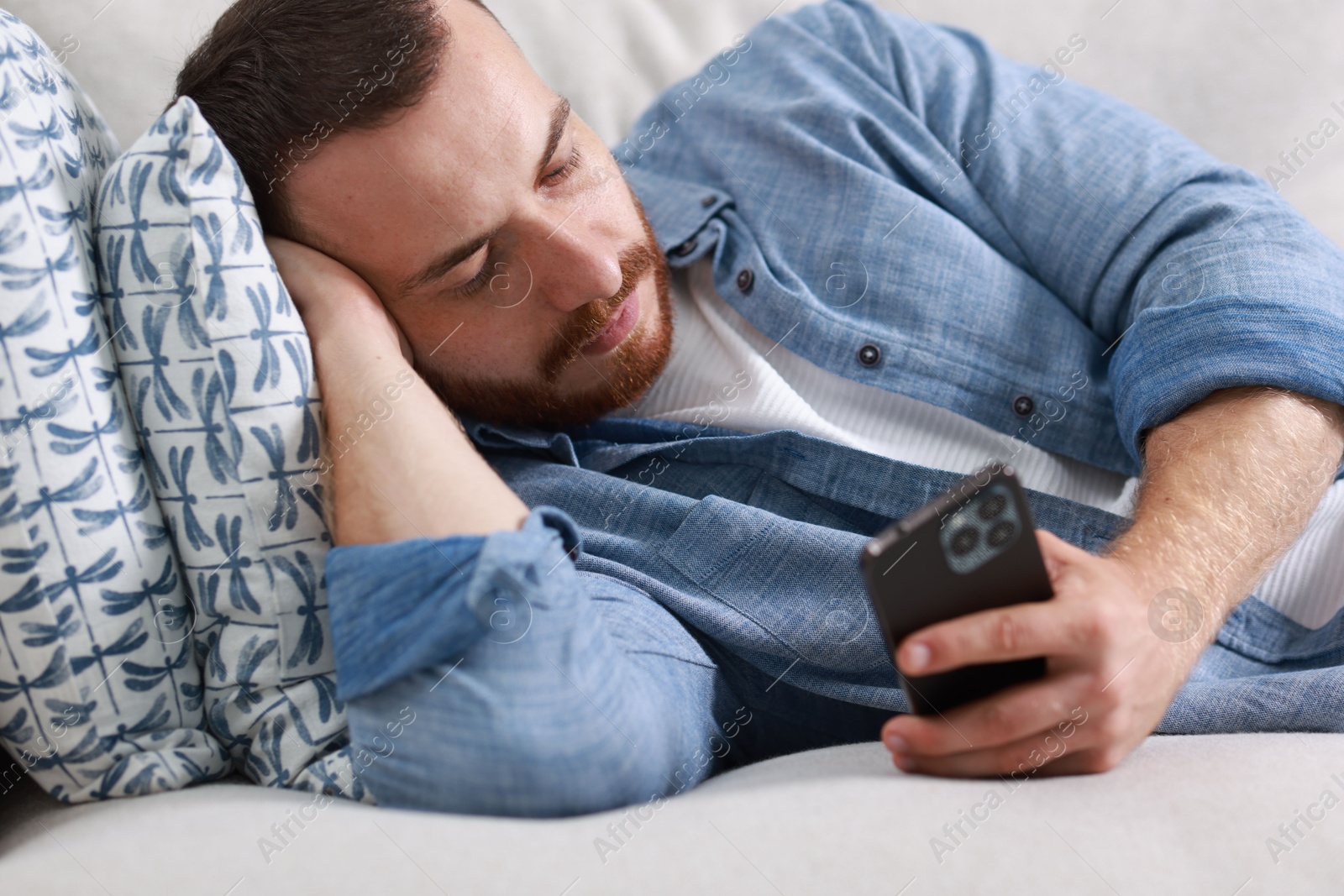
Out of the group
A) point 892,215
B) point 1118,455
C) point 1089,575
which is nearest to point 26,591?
point 1089,575

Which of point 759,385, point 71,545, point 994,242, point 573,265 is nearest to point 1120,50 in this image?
point 994,242

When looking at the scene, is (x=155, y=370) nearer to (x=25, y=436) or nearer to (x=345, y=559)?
(x=25, y=436)

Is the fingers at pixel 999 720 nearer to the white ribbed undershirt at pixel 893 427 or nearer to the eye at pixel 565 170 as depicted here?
the white ribbed undershirt at pixel 893 427

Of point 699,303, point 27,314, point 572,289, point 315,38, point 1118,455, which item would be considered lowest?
point 1118,455

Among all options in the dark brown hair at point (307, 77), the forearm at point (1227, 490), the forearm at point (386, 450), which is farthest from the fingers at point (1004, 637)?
the dark brown hair at point (307, 77)

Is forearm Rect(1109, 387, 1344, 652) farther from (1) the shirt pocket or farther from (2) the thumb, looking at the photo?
(1) the shirt pocket

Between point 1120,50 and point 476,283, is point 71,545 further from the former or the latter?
point 1120,50

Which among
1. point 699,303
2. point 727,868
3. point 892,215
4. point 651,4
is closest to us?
point 727,868

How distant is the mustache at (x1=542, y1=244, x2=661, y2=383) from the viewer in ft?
3.17

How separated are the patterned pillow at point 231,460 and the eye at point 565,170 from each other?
0.32m

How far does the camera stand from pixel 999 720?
0.59 metres

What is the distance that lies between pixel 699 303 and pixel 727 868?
74 cm

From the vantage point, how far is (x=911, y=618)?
557mm

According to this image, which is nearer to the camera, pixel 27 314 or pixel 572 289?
pixel 27 314
